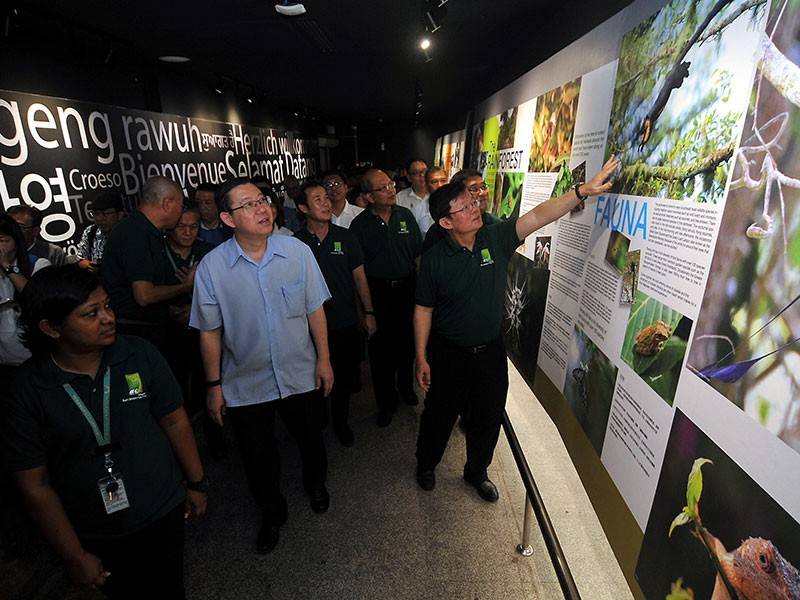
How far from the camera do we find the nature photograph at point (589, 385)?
1.73 meters

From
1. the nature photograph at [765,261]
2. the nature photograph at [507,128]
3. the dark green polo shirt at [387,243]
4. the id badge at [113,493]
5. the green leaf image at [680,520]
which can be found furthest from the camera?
the dark green polo shirt at [387,243]

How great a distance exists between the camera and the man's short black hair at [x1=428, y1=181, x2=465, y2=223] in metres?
2.17

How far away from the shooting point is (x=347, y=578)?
2154 mm

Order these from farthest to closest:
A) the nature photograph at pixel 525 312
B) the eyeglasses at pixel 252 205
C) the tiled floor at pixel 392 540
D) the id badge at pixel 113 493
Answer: the nature photograph at pixel 525 312, the tiled floor at pixel 392 540, the eyeglasses at pixel 252 205, the id badge at pixel 113 493

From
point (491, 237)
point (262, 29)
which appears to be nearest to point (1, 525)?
point (491, 237)

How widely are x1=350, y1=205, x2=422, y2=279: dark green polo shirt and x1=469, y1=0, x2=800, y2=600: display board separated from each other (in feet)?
4.97

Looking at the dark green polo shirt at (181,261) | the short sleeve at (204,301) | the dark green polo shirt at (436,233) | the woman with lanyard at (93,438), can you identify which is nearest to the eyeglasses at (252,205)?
the short sleeve at (204,301)

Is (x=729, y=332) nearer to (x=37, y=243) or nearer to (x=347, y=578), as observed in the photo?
(x=347, y=578)

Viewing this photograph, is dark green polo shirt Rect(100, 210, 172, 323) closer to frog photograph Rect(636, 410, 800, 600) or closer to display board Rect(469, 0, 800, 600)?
display board Rect(469, 0, 800, 600)

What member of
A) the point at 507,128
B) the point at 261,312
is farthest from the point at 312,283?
the point at 507,128

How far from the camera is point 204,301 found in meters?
1.95

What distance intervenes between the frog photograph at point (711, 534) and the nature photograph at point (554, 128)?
5.13 feet

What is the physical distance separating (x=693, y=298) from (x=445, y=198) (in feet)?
4.27

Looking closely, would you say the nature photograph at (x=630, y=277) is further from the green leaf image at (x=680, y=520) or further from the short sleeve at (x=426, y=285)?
the short sleeve at (x=426, y=285)
